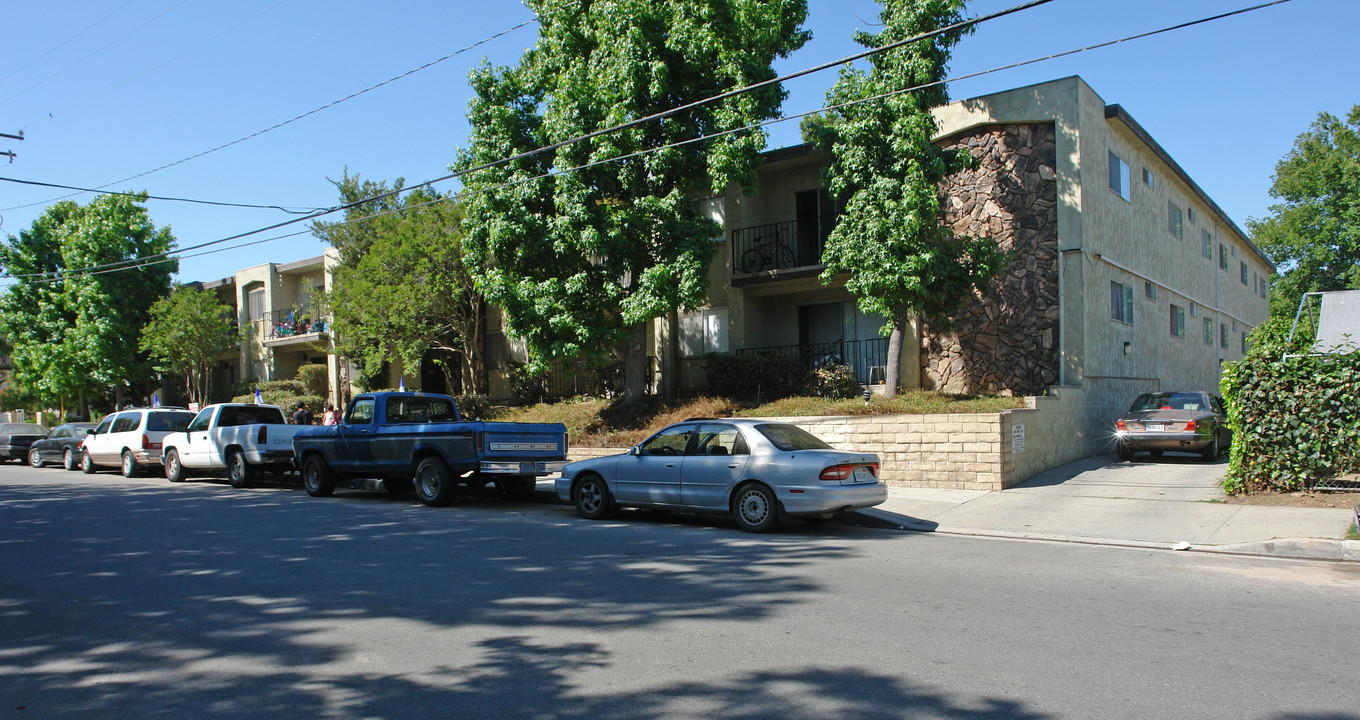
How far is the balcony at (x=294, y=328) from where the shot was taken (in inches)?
1240

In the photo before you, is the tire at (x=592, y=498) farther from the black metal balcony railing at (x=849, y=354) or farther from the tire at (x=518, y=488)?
the black metal balcony railing at (x=849, y=354)

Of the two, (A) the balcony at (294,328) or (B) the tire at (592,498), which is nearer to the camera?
(B) the tire at (592,498)

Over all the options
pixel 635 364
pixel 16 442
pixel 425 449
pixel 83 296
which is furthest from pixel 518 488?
pixel 83 296

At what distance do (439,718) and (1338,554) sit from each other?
9.23m

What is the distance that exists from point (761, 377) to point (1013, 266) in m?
6.01

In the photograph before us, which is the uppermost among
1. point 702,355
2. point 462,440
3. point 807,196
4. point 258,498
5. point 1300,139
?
point 1300,139

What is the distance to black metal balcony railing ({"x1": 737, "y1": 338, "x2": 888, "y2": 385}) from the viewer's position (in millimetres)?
20062

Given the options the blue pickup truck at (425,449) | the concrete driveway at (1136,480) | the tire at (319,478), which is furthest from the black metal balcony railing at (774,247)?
the tire at (319,478)

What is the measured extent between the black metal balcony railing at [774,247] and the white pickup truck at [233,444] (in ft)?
36.8

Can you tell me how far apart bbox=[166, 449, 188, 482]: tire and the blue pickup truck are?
5.39m

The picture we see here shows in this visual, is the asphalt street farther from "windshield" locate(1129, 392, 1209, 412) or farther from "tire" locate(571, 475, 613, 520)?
"windshield" locate(1129, 392, 1209, 412)

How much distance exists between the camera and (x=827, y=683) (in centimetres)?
481

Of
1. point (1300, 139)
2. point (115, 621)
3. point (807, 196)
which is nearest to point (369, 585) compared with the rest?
point (115, 621)

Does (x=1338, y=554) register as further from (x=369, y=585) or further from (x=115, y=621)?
(x=115, y=621)
